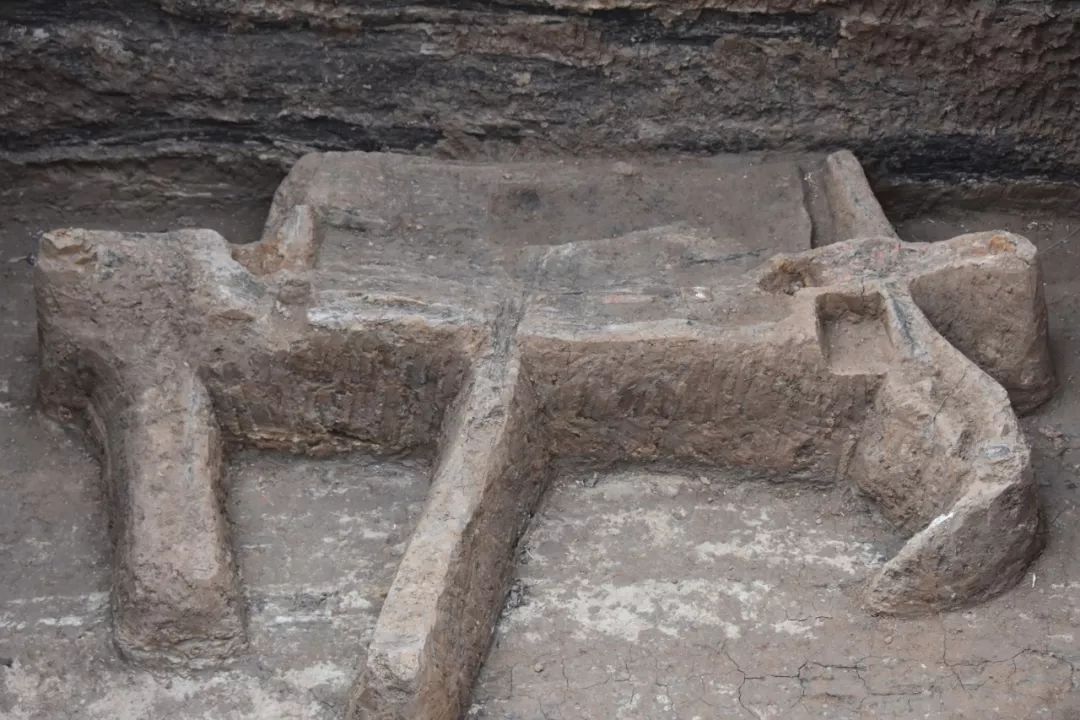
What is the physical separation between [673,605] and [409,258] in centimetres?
120

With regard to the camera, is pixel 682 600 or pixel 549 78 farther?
pixel 549 78

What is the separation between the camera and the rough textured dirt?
4492 mm

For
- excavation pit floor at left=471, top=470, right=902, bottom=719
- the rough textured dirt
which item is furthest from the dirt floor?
the rough textured dirt

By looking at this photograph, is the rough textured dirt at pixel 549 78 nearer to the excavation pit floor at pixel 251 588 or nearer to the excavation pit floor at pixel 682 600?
the excavation pit floor at pixel 251 588

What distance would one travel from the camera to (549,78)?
15.2 ft

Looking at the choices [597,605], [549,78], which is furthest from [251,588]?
[549,78]

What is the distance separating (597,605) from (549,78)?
1.65 metres

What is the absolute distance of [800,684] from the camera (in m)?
3.60

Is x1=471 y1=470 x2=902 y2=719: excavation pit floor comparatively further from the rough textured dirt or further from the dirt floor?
the rough textured dirt

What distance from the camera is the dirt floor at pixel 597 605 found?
356 centimetres

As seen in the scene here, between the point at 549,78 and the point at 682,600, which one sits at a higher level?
the point at 549,78

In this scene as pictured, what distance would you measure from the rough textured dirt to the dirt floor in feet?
3.02

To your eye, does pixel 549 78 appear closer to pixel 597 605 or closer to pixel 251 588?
pixel 597 605

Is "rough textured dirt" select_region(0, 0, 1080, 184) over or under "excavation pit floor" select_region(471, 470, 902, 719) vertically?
over
